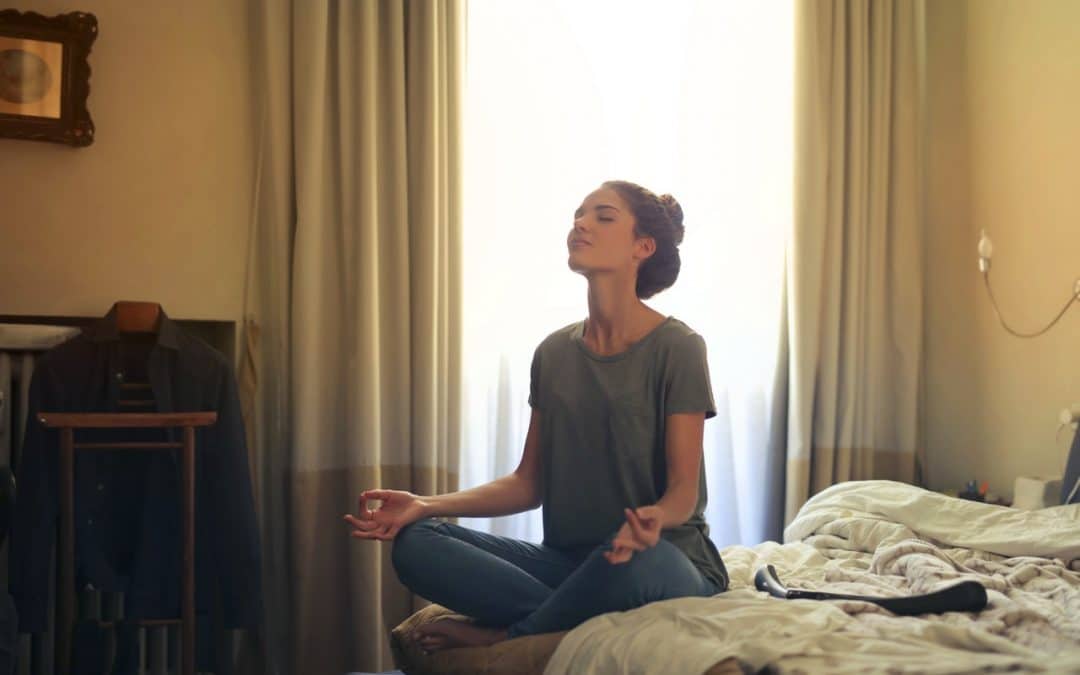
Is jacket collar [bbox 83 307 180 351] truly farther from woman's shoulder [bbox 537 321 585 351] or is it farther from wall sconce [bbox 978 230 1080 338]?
wall sconce [bbox 978 230 1080 338]

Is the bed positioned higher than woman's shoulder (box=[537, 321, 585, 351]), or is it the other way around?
woman's shoulder (box=[537, 321, 585, 351])

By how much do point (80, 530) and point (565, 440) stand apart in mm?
1182

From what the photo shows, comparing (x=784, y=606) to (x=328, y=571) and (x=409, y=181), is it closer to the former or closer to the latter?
(x=328, y=571)

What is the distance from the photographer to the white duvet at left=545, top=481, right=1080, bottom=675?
1.41m

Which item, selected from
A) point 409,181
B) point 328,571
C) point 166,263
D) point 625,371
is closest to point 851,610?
point 625,371

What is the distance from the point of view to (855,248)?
3350mm

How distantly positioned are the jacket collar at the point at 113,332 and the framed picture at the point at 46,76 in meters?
0.50

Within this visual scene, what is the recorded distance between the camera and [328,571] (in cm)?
274

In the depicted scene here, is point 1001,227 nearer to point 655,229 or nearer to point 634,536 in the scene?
point 655,229

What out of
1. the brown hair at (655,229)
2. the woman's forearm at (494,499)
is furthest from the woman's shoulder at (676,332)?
the woman's forearm at (494,499)

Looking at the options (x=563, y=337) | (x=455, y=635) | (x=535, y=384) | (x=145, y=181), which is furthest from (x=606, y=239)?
(x=145, y=181)

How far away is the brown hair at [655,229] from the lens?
200 cm

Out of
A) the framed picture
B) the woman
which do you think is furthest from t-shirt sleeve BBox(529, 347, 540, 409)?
the framed picture

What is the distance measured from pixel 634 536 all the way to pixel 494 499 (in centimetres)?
51
